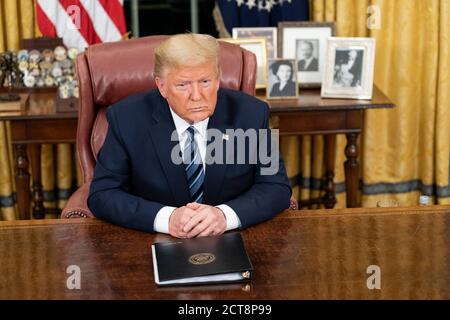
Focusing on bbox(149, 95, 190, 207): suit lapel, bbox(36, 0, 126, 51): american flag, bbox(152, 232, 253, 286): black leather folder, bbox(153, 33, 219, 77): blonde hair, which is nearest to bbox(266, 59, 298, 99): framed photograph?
bbox(36, 0, 126, 51): american flag

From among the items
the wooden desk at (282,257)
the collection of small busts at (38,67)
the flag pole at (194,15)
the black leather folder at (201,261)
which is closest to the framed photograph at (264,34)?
the flag pole at (194,15)

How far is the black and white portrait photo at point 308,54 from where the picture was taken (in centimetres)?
441

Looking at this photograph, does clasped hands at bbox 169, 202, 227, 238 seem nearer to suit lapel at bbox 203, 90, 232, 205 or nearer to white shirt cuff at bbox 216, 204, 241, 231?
white shirt cuff at bbox 216, 204, 241, 231

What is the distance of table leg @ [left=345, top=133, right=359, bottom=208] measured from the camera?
433 centimetres

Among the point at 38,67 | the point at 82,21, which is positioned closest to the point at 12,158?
the point at 38,67

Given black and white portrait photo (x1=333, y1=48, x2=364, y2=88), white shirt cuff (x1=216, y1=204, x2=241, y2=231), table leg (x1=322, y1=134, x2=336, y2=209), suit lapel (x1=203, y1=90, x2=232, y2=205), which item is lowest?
table leg (x1=322, y1=134, x2=336, y2=209)

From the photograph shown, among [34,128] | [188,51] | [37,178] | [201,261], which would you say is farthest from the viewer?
[37,178]

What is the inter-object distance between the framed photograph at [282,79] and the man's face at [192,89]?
4.84 feet

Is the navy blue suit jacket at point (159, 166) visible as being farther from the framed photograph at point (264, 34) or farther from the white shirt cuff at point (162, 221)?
the framed photograph at point (264, 34)

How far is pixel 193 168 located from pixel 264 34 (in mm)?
1751

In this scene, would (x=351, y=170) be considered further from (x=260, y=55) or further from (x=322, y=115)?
(x=260, y=55)

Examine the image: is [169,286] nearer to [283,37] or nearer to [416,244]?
[416,244]

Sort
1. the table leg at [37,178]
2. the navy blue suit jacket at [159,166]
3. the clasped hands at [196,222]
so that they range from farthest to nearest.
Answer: the table leg at [37,178], the navy blue suit jacket at [159,166], the clasped hands at [196,222]

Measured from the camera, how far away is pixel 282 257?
2.32 m
